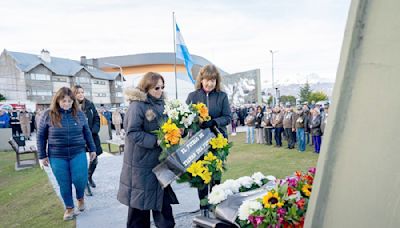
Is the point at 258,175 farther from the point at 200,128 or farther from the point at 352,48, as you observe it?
the point at 352,48

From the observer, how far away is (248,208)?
2.02m

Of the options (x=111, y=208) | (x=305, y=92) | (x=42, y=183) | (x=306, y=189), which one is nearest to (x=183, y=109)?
(x=306, y=189)

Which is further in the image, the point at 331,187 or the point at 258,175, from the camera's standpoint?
the point at 258,175

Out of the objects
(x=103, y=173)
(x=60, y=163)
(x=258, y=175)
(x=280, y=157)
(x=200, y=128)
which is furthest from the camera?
(x=280, y=157)

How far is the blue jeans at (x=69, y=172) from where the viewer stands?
4.47 meters

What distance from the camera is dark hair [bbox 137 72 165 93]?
335cm

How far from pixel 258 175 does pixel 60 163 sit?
2887mm

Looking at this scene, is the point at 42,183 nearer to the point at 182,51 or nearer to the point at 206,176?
the point at 206,176

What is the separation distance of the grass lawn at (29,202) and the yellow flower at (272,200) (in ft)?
11.3

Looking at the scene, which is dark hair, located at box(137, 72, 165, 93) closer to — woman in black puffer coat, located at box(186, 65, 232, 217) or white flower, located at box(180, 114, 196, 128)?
white flower, located at box(180, 114, 196, 128)

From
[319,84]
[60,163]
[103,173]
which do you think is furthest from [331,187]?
[319,84]

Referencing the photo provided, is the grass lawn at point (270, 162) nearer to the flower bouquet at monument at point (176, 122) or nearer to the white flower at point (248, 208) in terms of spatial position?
the flower bouquet at monument at point (176, 122)

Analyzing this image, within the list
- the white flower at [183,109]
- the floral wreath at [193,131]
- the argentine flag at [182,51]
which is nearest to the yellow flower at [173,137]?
the floral wreath at [193,131]

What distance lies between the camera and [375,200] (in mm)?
1128
